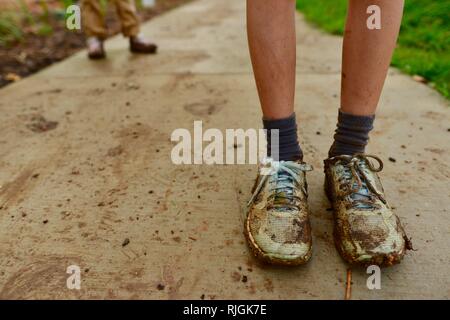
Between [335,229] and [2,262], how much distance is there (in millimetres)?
855

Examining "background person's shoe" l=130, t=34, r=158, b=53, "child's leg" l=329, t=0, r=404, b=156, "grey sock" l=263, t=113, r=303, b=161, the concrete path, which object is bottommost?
"background person's shoe" l=130, t=34, r=158, b=53

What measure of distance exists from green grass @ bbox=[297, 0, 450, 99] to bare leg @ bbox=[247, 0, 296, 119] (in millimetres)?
1185

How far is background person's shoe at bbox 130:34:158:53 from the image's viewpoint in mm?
2893

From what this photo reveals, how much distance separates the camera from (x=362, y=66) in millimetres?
1135

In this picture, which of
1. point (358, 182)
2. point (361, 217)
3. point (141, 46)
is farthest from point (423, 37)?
point (361, 217)

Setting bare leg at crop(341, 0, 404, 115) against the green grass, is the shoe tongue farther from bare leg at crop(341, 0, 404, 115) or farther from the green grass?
the green grass

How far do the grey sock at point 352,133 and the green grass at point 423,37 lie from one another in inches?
39.9

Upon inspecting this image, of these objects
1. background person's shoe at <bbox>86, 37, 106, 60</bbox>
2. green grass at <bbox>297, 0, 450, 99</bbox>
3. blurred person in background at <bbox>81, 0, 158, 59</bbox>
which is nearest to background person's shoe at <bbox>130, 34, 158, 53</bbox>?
blurred person in background at <bbox>81, 0, 158, 59</bbox>

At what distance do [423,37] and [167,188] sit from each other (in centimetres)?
217

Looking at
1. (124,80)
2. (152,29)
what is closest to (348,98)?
(124,80)

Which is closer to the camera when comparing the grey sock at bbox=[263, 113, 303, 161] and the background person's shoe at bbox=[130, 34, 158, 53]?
the grey sock at bbox=[263, 113, 303, 161]

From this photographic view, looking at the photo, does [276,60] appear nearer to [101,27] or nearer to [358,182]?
[358,182]

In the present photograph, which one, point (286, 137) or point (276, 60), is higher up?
point (276, 60)

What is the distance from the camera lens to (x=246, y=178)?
143 cm
